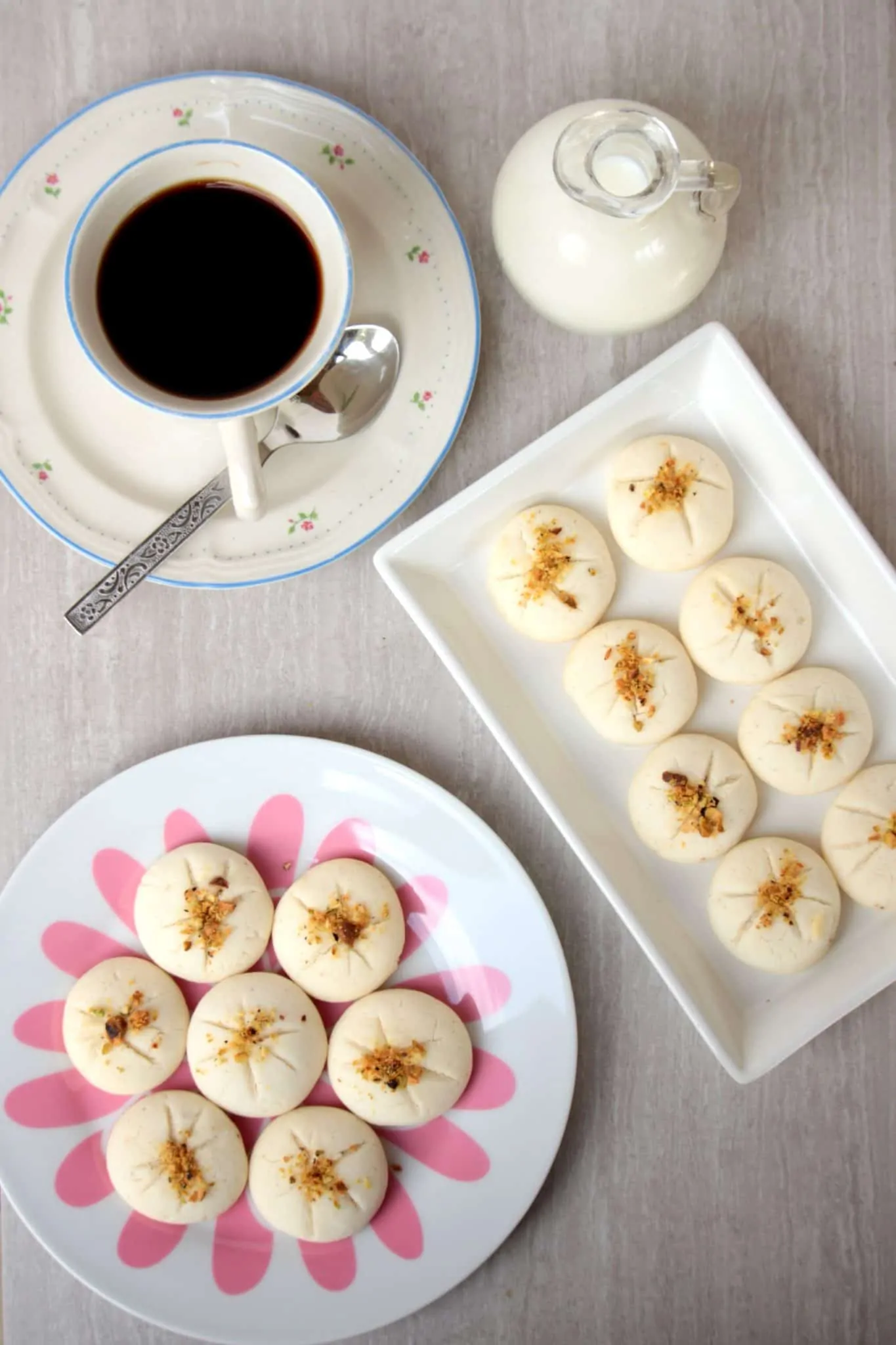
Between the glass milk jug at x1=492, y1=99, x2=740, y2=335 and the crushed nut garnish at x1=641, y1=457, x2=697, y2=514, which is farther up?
the glass milk jug at x1=492, y1=99, x2=740, y2=335

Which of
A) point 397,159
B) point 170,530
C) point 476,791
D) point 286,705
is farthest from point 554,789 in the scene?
point 397,159

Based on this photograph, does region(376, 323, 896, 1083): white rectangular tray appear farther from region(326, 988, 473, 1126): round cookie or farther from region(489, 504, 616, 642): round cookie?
region(326, 988, 473, 1126): round cookie

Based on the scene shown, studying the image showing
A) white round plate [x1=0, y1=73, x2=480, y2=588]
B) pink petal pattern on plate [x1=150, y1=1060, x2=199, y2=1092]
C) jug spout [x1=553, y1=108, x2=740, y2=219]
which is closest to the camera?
jug spout [x1=553, y1=108, x2=740, y2=219]

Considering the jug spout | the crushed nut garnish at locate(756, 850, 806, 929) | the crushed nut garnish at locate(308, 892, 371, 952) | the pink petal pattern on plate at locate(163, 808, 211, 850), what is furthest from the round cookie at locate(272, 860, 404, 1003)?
the jug spout

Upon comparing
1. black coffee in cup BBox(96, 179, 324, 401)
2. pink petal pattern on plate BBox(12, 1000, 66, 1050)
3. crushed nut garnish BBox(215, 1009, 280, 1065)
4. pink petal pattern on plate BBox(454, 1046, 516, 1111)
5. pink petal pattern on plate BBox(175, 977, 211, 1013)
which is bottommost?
pink petal pattern on plate BBox(454, 1046, 516, 1111)

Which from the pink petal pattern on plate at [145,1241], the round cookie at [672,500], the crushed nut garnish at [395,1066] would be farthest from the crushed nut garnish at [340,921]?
the round cookie at [672,500]

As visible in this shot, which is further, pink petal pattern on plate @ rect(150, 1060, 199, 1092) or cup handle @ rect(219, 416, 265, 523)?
pink petal pattern on plate @ rect(150, 1060, 199, 1092)
